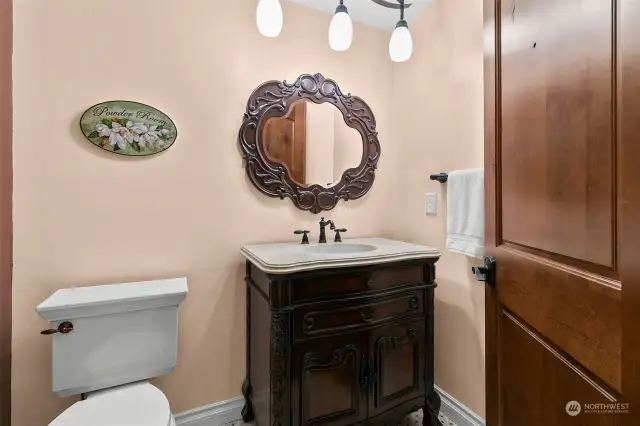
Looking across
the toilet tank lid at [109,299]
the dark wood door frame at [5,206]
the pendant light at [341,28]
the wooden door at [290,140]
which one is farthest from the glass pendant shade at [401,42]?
the dark wood door frame at [5,206]

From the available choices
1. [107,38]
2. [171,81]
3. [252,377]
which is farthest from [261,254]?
[107,38]

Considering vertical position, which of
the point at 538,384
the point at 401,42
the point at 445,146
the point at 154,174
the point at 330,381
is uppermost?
the point at 401,42

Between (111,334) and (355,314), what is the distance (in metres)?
0.98

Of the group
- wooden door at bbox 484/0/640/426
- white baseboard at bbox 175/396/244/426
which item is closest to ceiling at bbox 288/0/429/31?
wooden door at bbox 484/0/640/426

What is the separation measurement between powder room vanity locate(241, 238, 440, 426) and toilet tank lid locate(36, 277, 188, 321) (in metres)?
0.38

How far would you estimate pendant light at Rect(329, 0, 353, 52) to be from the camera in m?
1.42

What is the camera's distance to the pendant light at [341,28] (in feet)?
4.67

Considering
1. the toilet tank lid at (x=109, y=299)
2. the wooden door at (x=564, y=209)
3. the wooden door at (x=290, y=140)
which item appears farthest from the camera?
the wooden door at (x=290, y=140)

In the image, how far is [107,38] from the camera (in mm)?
1367

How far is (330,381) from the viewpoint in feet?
4.14

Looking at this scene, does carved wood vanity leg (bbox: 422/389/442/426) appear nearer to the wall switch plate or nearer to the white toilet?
the wall switch plate

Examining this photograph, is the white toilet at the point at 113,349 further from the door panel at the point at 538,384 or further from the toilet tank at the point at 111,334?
the door panel at the point at 538,384

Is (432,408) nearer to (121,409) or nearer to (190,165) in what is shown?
(121,409)

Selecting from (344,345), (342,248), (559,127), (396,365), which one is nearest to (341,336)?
(344,345)
